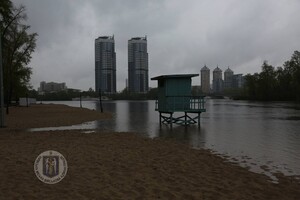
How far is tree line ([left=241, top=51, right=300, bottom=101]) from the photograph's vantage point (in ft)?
393

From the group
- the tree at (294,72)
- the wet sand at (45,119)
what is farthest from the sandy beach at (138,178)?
the tree at (294,72)

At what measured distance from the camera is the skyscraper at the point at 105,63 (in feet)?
614

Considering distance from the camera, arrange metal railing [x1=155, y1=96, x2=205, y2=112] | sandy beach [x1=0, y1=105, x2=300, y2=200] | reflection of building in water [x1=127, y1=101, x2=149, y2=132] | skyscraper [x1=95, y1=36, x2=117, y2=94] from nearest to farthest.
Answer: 1. sandy beach [x1=0, y1=105, x2=300, y2=200]
2. reflection of building in water [x1=127, y1=101, x2=149, y2=132]
3. metal railing [x1=155, y1=96, x2=205, y2=112]
4. skyscraper [x1=95, y1=36, x2=117, y2=94]

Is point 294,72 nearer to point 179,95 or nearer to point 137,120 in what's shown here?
point 137,120

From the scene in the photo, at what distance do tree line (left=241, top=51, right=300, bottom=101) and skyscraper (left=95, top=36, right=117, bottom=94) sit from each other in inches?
2866

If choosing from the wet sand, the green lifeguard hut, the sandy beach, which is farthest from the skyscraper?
the sandy beach

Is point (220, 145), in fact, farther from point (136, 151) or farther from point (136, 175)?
point (136, 175)

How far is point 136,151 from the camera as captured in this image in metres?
12.3

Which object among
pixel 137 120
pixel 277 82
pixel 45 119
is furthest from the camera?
pixel 277 82

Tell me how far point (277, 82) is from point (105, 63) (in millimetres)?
90765

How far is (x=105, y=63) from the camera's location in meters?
189

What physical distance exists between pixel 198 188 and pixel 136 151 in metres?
5.06

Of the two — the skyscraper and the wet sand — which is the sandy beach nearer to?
the wet sand

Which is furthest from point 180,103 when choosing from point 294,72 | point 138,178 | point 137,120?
point 294,72
